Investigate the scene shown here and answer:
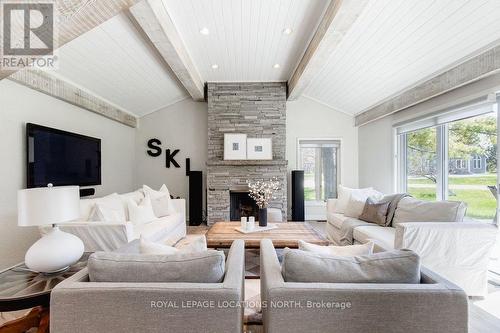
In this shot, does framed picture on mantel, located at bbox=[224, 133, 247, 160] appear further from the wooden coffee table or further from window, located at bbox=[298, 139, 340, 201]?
the wooden coffee table

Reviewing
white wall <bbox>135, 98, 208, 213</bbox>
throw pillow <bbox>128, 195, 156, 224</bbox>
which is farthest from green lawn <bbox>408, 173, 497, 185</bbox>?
white wall <bbox>135, 98, 208, 213</bbox>

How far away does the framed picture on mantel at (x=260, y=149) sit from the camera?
510 centimetres

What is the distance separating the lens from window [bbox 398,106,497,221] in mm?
2836

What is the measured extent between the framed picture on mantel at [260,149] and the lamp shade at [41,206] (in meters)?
3.73

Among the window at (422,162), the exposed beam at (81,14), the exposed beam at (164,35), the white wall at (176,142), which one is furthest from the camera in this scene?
the white wall at (176,142)

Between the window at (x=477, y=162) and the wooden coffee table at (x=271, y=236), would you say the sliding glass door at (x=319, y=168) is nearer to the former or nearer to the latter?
the wooden coffee table at (x=271, y=236)

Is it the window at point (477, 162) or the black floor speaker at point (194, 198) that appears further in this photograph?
the black floor speaker at point (194, 198)

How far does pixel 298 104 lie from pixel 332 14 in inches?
124

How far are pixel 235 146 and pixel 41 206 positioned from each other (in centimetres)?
375

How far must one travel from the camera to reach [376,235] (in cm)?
277

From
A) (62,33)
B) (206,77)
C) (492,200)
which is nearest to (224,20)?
(62,33)

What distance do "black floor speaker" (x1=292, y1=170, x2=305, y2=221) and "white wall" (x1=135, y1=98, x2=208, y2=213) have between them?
2038mm

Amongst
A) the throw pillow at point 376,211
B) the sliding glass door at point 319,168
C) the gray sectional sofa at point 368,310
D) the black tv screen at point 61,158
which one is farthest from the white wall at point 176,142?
the gray sectional sofa at point 368,310

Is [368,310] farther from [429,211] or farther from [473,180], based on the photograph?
[473,180]
